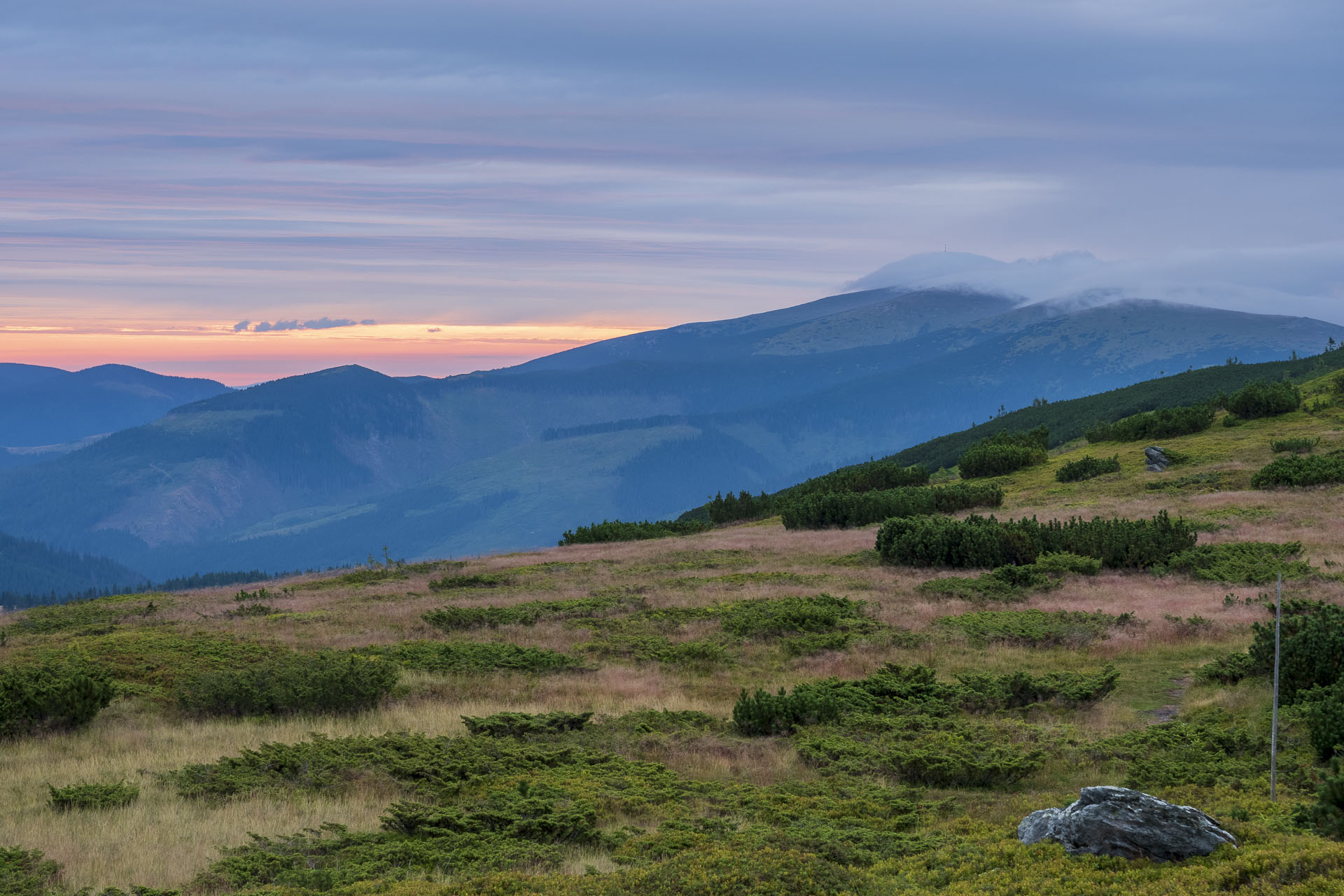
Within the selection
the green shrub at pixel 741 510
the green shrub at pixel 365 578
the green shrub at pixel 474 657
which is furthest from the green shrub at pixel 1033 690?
the green shrub at pixel 741 510

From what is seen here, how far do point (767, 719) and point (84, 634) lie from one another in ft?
64.9

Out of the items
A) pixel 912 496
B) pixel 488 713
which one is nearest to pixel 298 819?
pixel 488 713

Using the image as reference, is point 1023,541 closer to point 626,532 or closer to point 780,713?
point 780,713

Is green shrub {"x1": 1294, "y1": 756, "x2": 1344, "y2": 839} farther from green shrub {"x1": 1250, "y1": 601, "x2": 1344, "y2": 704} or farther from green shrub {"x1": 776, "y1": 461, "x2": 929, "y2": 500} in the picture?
green shrub {"x1": 776, "y1": 461, "x2": 929, "y2": 500}

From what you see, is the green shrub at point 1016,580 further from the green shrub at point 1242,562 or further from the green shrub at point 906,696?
the green shrub at point 906,696

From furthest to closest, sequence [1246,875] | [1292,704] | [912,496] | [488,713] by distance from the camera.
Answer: [912,496], [488,713], [1292,704], [1246,875]

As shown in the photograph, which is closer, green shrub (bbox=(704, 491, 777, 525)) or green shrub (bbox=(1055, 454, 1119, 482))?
green shrub (bbox=(1055, 454, 1119, 482))

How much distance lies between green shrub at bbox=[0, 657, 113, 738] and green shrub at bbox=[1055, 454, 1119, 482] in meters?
43.1

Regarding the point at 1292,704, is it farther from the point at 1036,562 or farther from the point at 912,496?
the point at 912,496

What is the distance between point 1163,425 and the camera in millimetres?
56344

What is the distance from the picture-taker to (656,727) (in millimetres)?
14844

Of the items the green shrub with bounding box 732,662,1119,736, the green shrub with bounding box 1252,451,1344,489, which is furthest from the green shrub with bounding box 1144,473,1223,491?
the green shrub with bounding box 732,662,1119,736

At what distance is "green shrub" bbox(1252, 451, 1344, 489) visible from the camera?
125 feet

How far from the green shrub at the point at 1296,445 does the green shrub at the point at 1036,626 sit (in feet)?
93.7
